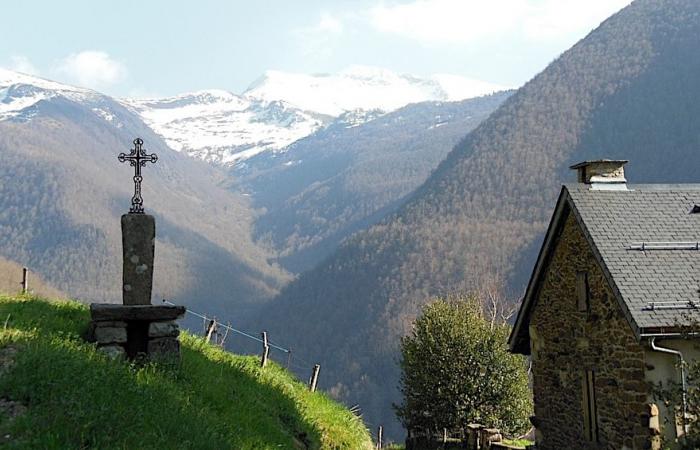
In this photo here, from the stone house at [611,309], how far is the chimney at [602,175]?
0.03m

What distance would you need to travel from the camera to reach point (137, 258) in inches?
463

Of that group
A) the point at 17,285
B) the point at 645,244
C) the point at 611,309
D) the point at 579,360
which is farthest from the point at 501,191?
the point at 611,309

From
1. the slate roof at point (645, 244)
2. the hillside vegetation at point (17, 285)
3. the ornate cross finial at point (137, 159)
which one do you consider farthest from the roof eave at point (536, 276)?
the hillside vegetation at point (17, 285)

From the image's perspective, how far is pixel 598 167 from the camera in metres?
19.6

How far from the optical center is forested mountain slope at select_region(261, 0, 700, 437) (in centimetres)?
13000

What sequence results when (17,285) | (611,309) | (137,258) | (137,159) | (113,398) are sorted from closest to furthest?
(113,398), (137,258), (137,159), (611,309), (17,285)

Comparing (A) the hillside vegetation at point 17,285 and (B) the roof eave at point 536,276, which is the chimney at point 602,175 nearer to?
(B) the roof eave at point 536,276

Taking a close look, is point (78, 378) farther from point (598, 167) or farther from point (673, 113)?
point (673, 113)

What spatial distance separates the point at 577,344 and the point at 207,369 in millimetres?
10354

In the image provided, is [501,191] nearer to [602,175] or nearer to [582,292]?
[602,175]

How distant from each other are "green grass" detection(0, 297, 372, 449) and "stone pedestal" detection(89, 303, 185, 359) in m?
0.30

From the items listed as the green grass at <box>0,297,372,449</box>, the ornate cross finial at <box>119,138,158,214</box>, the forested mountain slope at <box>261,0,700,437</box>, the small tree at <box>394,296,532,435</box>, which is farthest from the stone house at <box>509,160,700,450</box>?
the forested mountain slope at <box>261,0,700,437</box>

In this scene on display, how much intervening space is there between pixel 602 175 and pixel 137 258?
530 inches

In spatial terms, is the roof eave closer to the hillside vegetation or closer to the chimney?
the chimney
